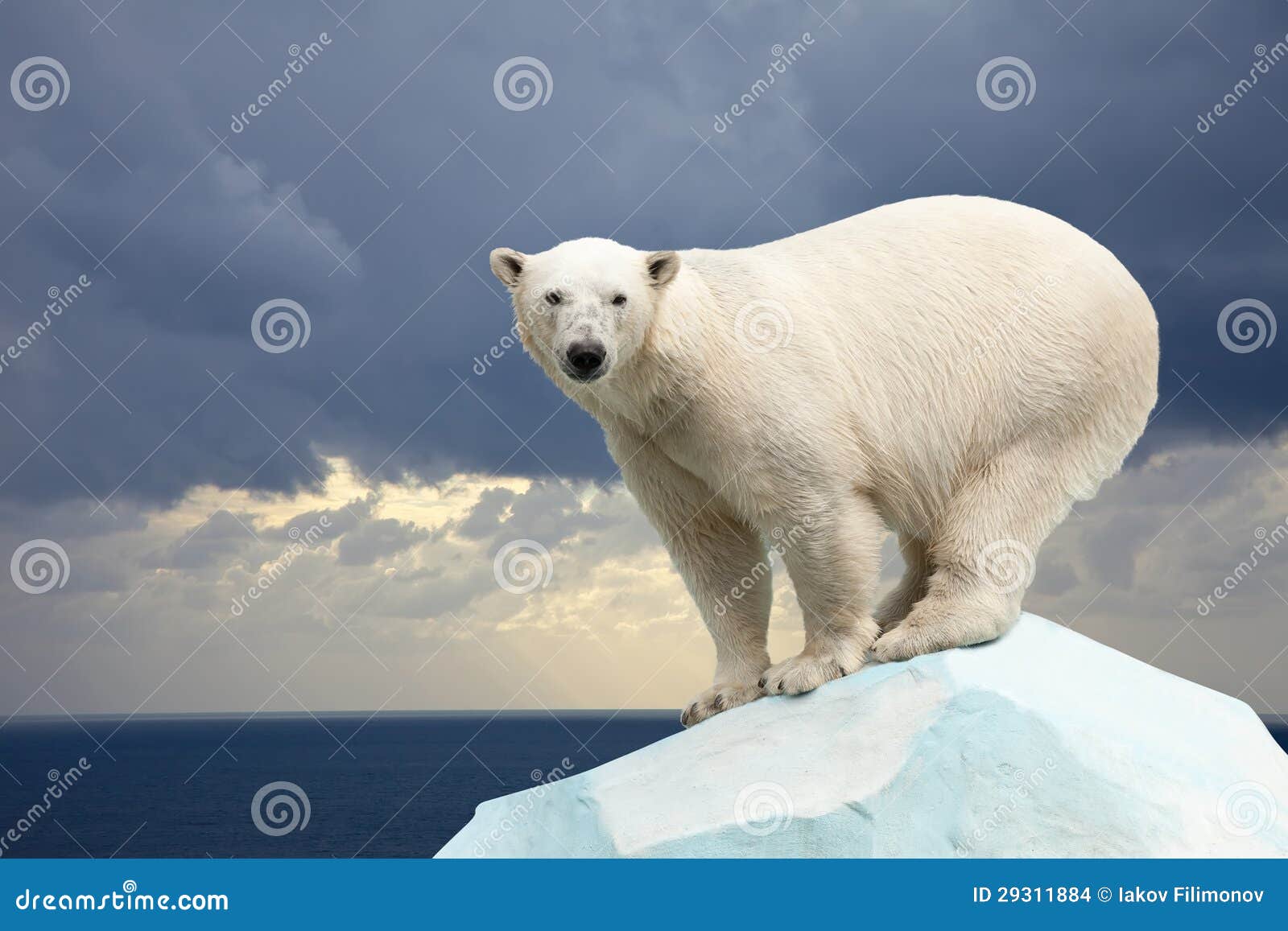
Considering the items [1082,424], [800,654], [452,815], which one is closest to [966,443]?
[1082,424]

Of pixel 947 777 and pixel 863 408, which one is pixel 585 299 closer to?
pixel 863 408

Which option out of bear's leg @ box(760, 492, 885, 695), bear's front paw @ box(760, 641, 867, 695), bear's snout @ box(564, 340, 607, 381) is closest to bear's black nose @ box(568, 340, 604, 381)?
bear's snout @ box(564, 340, 607, 381)

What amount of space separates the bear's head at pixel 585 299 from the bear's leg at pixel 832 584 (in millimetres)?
1409

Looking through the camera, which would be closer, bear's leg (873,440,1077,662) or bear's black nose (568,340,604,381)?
bear's black nose (568,340,604,381)

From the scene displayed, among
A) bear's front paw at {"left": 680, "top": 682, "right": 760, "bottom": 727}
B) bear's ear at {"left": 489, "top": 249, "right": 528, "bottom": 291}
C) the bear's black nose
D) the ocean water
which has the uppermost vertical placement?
bear's ear at {"left": 489, "top": 249, "right": 528, "bottom": 291}

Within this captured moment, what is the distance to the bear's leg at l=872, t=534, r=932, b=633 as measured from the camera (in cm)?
729

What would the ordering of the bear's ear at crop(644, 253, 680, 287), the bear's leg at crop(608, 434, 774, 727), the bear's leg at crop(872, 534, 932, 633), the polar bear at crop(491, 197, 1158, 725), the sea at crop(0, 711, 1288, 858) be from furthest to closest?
1. the sea at crop(0, 711, 1288, 858)
2. the bear's leg at crop(872, 534, 932, 633)
3. the bear's leg at crop(608, 434, 774, 727)
4. the polar bear at crop(491, 197, 1158, 725)
5. the bear's ear at crop(644, 253, 680, 287)

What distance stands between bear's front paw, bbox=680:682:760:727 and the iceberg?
218mm

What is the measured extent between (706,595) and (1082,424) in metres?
2.40

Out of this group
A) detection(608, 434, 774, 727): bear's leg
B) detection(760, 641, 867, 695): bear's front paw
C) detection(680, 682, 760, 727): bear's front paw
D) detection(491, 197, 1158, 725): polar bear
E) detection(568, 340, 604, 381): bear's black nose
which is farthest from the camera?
detection(680, 682, 760, 727): bear's front paw

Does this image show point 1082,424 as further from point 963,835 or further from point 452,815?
point 452,815

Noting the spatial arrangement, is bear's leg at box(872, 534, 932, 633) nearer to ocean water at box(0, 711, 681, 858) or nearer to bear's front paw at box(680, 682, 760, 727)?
bear's front paw at box(680, 682, 760, 727)

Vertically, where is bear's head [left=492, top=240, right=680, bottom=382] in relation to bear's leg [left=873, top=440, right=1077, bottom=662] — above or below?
below

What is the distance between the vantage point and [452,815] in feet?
228
